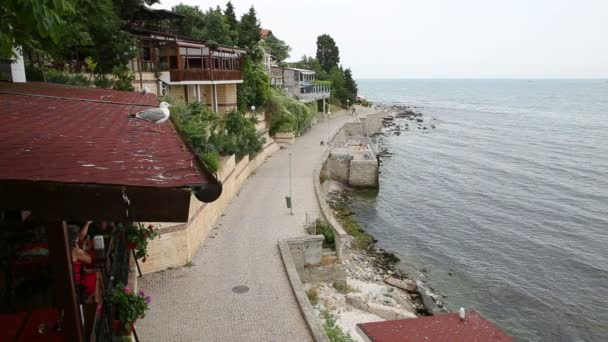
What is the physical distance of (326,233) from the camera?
1817 centimetres

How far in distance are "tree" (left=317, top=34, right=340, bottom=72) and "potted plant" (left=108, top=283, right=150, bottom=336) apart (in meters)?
78.1

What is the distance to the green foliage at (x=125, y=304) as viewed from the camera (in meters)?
6.39

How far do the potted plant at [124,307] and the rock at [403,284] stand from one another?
15.0 m

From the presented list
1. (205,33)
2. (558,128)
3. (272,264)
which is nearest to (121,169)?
(272,264)

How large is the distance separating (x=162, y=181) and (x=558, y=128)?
287ft

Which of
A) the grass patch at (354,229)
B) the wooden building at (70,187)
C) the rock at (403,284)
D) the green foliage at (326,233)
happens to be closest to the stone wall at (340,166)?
the grass patch at (354,229)

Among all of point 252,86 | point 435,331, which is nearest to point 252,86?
point 252,86

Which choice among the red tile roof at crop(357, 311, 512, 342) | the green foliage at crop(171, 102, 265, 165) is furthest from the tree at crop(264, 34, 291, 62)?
the red tile roof at crop(357, 311, 512, 342)

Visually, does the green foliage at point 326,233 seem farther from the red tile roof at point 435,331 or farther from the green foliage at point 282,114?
the green foliage at point 282,114

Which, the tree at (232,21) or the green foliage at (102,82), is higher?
the tree at (232,21)

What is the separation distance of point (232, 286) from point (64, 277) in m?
9.79

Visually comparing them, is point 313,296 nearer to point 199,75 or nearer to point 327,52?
point 199,75

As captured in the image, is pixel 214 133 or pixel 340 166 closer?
pixel 214 133

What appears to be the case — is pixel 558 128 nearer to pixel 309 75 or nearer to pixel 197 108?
pixel 309 75
